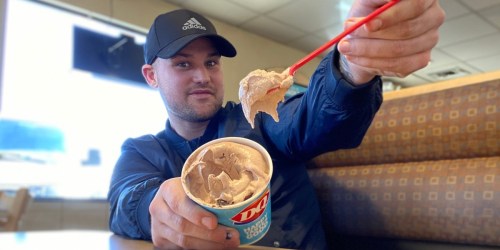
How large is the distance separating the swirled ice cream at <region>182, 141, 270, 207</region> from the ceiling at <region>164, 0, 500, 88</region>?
3.49 metres

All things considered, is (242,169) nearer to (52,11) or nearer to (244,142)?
(244,142)

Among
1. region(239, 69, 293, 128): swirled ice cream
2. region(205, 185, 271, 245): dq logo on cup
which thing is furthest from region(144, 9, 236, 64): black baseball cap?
region(205, 185, 271, 245): dq logo on cup

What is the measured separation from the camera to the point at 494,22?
4.39m

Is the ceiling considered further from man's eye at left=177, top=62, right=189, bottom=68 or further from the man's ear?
man's eye at left=177, top=62, right=189, bottom=68

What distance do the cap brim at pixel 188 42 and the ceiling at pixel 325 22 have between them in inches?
110

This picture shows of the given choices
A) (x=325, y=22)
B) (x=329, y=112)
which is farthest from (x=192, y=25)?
(x=325, y=22)

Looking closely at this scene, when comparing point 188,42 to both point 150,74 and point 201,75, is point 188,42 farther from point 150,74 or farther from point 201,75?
point 150,74

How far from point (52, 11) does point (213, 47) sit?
8.94ft

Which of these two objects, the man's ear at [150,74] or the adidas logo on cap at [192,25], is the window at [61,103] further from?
the adidas logo on cap at [192,25]

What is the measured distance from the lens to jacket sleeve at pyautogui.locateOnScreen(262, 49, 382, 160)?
0.79 m

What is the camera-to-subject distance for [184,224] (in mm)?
660

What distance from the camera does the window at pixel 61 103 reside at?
3209 millimetres

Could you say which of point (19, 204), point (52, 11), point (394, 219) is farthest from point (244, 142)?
point (52, 11)

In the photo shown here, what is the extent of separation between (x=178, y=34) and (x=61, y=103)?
2.54 m
